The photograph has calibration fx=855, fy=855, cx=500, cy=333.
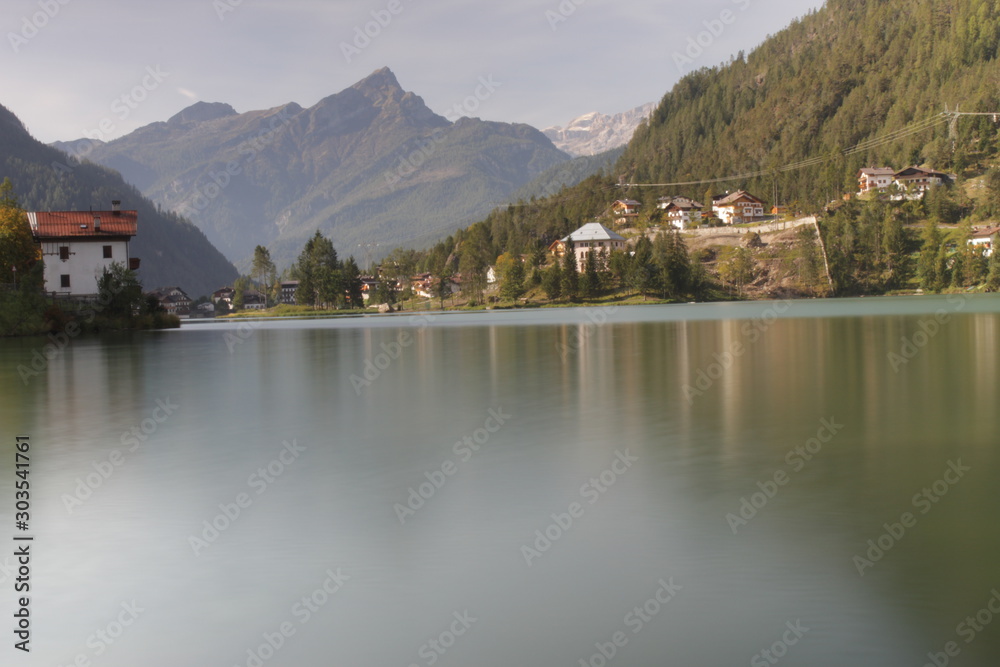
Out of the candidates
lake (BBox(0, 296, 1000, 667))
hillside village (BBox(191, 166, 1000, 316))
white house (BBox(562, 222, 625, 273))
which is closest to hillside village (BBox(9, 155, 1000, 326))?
white house (BBox(562, 222, 625, 273))

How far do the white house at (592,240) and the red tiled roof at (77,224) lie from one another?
106905 millimetres

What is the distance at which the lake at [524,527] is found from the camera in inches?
306

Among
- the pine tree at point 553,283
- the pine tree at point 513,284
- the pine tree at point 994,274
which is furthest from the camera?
the pine tree at point 513,284

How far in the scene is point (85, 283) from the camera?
264 feet

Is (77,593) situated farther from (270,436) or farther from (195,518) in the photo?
(270,436)

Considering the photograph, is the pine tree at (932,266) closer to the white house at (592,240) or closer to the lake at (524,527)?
the white house at (592,240)

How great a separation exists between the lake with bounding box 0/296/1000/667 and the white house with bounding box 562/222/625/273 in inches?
6181

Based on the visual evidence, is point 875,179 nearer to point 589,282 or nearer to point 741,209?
point 741,209

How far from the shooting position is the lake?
7773 millimetres

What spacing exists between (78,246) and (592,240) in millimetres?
120226

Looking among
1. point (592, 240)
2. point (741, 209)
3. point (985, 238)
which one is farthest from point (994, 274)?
point (592, 240)

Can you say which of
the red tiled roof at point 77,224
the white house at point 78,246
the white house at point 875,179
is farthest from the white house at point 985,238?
the white house at point 78,246

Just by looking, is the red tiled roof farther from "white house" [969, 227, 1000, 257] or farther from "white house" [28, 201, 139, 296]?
"white house" [969, 227, 1000, 257]

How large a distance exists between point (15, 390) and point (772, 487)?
26.1 metres
